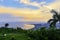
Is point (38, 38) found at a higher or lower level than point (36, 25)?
lower

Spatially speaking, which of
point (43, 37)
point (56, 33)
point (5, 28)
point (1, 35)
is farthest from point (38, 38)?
point (5, 28)

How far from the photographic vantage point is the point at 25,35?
17.1 metres

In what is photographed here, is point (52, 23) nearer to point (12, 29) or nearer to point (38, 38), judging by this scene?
point (12, 29)

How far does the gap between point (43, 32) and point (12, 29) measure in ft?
12.0

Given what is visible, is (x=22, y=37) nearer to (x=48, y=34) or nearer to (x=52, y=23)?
(x=48, y=34)

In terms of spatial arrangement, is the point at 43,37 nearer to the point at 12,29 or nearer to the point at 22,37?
the point at 22,37

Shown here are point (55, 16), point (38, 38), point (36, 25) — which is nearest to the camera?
point (38, 38)

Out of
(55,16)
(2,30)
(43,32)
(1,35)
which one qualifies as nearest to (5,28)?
(2,30)

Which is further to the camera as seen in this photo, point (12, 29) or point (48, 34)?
point (12, 29)

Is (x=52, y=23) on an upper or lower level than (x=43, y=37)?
upper

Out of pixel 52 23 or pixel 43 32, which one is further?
pixel 52 23

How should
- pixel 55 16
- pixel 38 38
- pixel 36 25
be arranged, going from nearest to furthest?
pixel 38 38
pixel 36 25
pixel 55 16

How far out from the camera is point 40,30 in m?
17.0

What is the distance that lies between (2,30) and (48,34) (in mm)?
4651
